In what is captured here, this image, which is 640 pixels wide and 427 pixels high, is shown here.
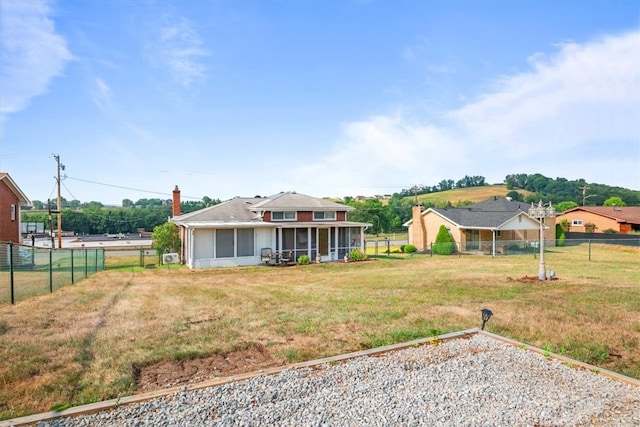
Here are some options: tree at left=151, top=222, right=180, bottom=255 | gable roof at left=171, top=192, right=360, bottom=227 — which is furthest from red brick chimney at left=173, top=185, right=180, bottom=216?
gable roof at left=171, top=192, right=360, bottom=227

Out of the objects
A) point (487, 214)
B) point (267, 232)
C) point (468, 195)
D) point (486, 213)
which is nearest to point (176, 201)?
point (267, 232)

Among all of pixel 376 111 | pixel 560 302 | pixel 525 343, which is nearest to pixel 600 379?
pixel 525 343

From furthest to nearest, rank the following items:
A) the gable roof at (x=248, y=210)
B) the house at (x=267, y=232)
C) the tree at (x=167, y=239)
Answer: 1. the tree at (x=167, y=239)
2. the gable roof at (x=248, y=210)
3. the house at (x=267, y=232)

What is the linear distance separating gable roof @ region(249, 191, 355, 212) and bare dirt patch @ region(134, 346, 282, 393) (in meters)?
16.8

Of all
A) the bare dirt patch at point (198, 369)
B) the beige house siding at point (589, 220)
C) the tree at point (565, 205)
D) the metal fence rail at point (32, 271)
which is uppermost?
the tree at point (565, 205)

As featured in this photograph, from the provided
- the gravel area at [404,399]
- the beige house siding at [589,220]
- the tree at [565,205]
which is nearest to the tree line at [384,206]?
the tree at [565,205]

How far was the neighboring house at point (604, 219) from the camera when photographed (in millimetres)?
39719

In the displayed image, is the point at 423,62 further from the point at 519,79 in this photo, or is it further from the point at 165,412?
the point at 165,412

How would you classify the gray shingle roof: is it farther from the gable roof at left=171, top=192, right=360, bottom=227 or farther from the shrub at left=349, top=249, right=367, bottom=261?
the gable roof at left=171, top=192, right=360, bottom=227

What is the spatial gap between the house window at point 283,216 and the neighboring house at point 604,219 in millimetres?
36852

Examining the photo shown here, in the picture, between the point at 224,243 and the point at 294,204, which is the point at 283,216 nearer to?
the point at 294,204

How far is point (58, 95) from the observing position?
1627 cm

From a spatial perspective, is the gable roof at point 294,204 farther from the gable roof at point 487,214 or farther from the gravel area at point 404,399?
the gravel area at point 404,399

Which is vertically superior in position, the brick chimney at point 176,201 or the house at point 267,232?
the brick chimney at point 176,201
